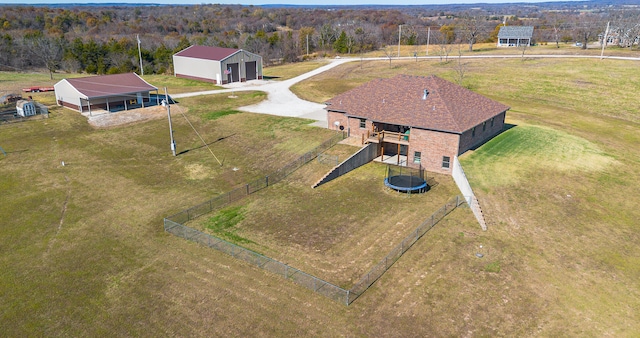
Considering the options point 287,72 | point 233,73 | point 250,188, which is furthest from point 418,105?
point 287,72

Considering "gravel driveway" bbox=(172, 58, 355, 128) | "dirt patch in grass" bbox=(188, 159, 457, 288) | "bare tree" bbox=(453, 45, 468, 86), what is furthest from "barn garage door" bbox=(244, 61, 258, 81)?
"dirt patch in grass" bbox=(188, 159, 457, 288)

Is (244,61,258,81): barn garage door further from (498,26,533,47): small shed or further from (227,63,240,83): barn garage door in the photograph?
(498,26,533,47): small shed

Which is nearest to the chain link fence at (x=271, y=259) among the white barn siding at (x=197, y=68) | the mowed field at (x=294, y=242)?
the mowed field at (x=294, y=242)

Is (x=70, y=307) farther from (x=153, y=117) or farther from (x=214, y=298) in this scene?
(x=153, y=117)

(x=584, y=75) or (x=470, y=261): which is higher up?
(x=584, y=75)

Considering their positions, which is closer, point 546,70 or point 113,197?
point 113,197

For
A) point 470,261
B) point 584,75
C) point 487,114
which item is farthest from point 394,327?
point 584,75

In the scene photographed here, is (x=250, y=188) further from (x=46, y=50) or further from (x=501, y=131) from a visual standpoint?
(x=46, y=50)
